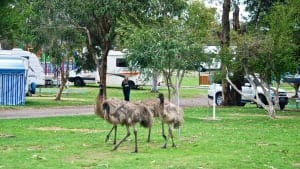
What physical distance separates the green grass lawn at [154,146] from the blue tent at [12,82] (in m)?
9.72

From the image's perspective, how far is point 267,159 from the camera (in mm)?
13508

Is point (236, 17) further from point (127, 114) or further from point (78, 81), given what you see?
point (78, 81)

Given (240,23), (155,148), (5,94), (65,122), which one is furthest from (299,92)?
(155,148)

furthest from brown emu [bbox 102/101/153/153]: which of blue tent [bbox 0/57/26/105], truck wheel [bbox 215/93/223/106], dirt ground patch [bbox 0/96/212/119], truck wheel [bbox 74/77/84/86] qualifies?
truck wheel [bbox 74/77/84/86]

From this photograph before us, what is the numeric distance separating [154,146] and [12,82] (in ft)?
62.9

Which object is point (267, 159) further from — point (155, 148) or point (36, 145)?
point (36, 145)

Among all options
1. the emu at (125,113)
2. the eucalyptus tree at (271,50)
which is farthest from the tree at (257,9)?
the emu at (125,113)

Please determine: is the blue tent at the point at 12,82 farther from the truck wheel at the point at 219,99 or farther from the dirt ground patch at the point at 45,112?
the truck wheel at the point at 219,99

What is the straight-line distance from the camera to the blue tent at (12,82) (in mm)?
33312

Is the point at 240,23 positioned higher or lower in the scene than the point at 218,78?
higher

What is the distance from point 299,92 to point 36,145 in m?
26.6

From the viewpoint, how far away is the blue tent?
109 feet

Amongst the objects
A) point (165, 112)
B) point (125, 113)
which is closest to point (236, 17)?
point (165, 112)

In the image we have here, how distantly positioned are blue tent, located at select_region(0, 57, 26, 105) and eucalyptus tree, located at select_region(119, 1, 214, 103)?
341 inches
